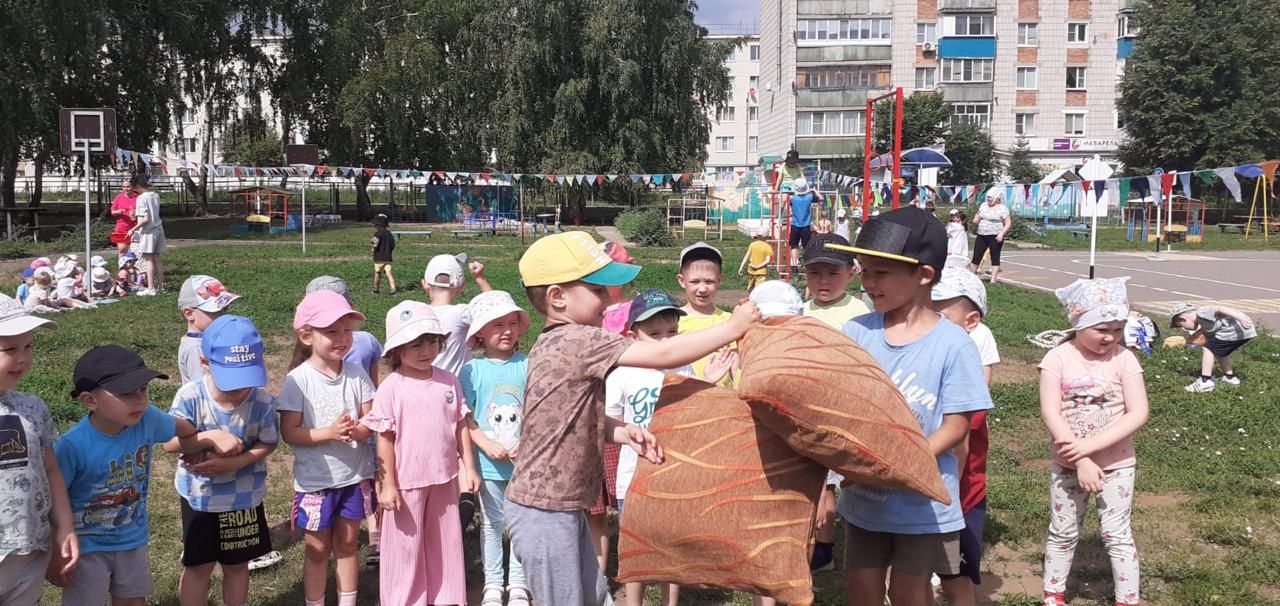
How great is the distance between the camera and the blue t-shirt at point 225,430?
12.2 feet

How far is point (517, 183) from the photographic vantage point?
1511 inches

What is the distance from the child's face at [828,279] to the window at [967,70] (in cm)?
5556

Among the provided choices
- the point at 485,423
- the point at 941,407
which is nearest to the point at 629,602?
the point at 485,423

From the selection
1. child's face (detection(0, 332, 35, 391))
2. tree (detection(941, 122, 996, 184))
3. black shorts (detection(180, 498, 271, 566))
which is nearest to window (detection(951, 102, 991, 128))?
tree (detection(941, 122, 996, 184))

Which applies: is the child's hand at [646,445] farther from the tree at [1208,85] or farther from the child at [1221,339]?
the tree at [1208,85]

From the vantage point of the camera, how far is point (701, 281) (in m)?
4.41

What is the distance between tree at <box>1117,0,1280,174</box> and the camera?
42344mm

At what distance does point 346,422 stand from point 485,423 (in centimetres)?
66

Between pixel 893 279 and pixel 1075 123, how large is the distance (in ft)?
196

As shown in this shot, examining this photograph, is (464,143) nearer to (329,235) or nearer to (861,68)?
(329,235)

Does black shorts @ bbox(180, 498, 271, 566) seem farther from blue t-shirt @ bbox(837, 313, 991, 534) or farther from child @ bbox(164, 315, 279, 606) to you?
blue t-shirt @ bbox(837, 313, 991, 534)

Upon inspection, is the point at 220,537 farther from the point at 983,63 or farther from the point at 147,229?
the point at 983,63

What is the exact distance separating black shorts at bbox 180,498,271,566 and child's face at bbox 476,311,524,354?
123 centimetres

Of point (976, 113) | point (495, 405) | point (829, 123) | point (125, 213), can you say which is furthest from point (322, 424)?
point (976, 113)
